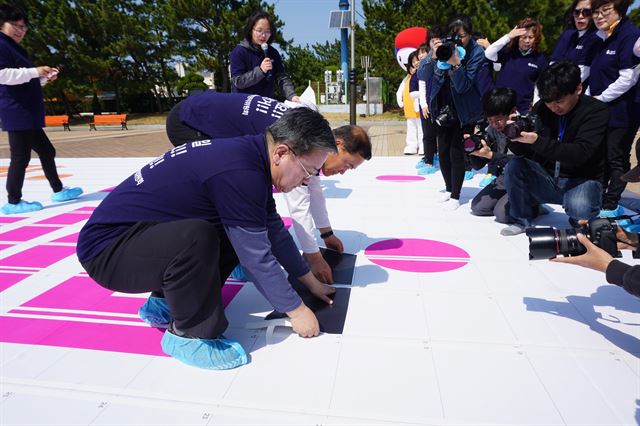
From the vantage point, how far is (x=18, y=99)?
12.3ft

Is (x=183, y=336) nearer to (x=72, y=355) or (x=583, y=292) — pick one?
(x=72, y=355)

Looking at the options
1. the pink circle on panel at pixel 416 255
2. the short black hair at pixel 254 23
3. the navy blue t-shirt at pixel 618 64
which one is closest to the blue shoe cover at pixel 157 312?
the pink circle on panel at pixel 416 255

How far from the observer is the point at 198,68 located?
2317 centimetres

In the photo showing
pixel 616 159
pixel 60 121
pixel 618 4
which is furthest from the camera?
pixel 60 121

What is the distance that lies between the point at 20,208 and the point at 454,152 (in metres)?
4.03

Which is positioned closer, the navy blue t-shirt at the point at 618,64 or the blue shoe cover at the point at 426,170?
the navy blue t-shirt at the point at 618,64

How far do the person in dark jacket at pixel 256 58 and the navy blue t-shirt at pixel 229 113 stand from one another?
928mm

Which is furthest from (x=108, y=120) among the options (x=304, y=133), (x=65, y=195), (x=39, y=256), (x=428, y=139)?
(x=304, y=133)

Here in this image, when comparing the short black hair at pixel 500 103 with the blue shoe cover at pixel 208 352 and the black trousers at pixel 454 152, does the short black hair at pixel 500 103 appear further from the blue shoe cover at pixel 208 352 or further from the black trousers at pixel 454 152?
the blue shoe cover at pixel 208 352

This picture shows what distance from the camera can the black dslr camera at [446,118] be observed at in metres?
3.65

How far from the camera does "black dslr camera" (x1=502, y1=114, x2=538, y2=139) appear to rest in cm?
255

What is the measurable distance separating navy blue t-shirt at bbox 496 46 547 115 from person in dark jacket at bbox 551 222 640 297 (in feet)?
9.44

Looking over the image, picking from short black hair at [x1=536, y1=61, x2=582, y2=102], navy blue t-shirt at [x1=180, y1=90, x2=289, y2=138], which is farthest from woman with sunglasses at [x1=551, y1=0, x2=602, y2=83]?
navy blue t-shirt at [x1=180, y1=90, x2=289, y2=138]

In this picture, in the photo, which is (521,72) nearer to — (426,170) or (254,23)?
(426,170)
